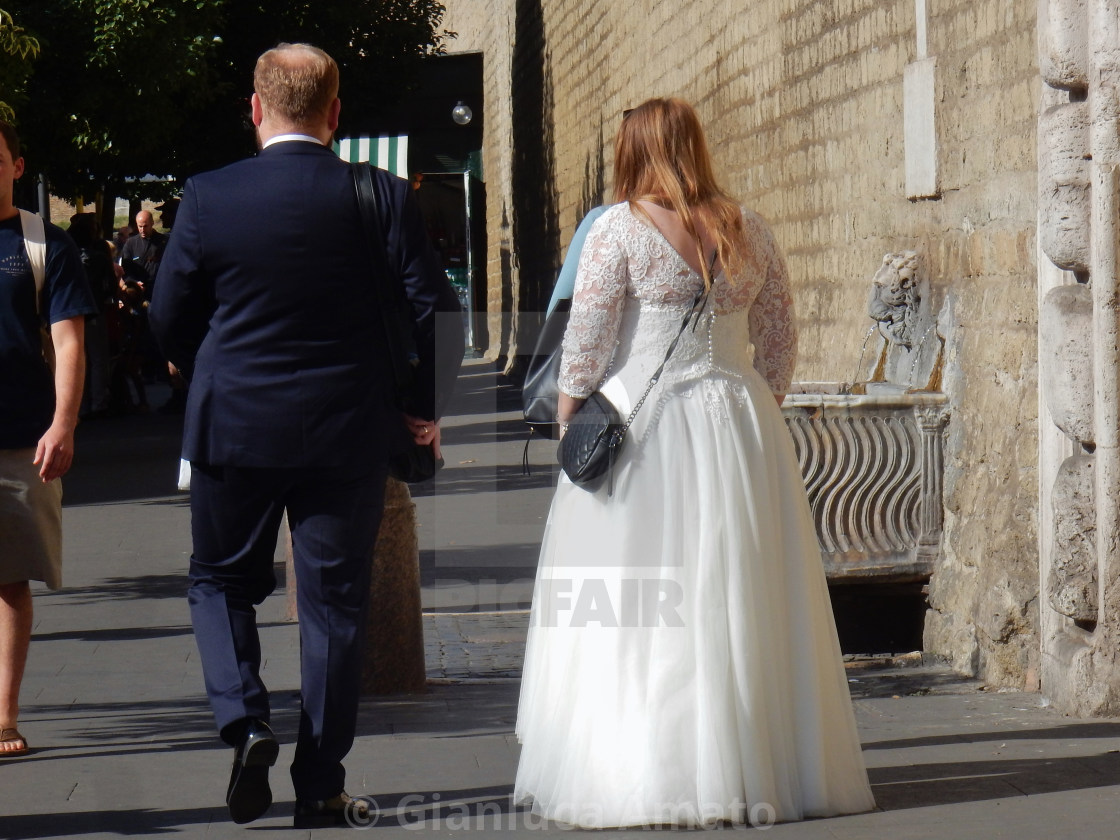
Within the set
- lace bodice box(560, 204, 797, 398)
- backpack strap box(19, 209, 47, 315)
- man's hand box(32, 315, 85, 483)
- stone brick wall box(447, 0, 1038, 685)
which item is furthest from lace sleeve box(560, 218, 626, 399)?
stone brick wall box(447, 0, 1038, 685)

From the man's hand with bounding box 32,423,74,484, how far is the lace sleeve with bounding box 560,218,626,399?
1.55m

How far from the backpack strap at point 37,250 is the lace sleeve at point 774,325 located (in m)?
2.06

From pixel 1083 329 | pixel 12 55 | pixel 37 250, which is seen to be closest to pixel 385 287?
pixel 37 250

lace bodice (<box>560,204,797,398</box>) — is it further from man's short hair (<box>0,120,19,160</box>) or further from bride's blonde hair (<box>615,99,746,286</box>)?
man's short hair (<box>0,120,19,160</box>)

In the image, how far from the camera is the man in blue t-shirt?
485cm

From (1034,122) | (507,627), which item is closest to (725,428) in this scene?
(1034,122)

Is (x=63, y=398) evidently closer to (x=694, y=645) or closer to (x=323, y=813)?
(x=323, y=813)

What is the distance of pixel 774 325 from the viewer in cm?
434

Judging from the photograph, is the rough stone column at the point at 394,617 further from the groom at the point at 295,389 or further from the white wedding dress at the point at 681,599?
the groom at the point at 295,389

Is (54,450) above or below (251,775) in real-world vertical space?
above

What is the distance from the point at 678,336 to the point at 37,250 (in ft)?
6.40

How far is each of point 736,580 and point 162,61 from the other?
A: 41.2ft

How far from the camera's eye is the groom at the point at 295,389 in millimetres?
3883

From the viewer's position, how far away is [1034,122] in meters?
5.93
